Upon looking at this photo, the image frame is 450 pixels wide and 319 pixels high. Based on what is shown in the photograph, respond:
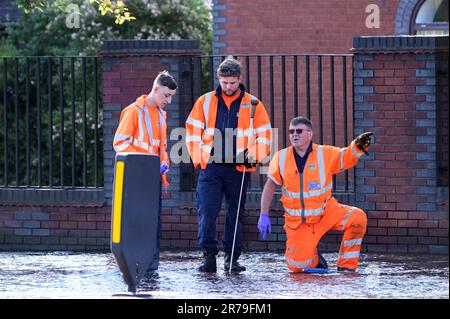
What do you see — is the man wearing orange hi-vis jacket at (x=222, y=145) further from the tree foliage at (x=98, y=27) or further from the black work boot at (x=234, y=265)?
the tree foliage at (x=98, y=27)

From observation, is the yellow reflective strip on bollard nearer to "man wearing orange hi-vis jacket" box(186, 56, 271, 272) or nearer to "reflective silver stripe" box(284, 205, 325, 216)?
"man wearing orange hi-vis jacket" box(186, 56, 271, 272)

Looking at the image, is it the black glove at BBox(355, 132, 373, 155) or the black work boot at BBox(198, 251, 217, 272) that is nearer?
the black glove at BBox(355, 132, 373, 155)

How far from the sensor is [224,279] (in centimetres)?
1134

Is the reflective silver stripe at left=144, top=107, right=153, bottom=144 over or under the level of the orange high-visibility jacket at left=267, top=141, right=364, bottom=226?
over

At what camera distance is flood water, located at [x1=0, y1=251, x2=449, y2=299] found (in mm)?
10258

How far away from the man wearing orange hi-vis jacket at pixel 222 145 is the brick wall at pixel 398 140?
2113mm

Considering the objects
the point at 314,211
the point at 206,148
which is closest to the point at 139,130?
the point at 206,148

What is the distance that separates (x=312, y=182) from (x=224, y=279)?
1.17 m

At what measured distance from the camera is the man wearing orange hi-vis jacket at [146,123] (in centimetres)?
1144

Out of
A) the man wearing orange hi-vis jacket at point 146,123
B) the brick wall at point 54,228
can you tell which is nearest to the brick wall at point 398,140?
the brick wall at point 54,228

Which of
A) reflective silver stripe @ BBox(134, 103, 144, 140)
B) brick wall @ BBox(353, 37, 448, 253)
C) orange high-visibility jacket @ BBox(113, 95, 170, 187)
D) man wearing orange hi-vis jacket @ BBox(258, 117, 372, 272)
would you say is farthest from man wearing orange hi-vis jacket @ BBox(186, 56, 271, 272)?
brick wall @ BBox(353, 37, 448, 253)

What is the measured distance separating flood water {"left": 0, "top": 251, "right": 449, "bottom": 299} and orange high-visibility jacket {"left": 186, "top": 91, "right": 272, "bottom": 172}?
3.33ft

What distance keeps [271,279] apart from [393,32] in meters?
8.59

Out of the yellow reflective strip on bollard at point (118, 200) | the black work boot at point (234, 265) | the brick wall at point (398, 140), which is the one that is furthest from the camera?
the brick wall at point (398, 140)
